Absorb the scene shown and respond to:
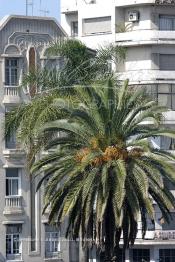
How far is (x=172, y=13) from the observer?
88.9m

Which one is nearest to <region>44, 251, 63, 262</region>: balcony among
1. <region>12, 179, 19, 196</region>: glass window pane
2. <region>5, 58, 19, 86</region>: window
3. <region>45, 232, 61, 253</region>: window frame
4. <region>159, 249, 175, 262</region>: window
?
<region>45, 232, 61, 253</region>: window frame

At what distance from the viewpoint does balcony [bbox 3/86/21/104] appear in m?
75.3

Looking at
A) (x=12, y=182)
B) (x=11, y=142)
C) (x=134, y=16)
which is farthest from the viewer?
(x=134, y=16)

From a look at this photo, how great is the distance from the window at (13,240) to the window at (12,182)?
176cm

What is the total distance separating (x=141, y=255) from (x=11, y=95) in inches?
693

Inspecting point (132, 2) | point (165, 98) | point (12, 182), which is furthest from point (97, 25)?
point (12, 182)

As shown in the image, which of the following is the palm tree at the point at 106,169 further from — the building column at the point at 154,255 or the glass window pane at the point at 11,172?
the building column at the point at 154,255

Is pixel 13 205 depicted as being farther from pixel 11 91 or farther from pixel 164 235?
pixel 164 235

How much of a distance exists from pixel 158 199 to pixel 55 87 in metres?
10.4

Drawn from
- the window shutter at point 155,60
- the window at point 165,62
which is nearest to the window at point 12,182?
the window shutter at point 155,60

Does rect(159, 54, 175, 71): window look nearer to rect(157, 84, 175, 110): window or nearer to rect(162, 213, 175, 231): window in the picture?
rect(157, 84, 175, 110): window

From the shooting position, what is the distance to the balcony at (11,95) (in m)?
75.3

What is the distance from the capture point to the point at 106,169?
208 ft

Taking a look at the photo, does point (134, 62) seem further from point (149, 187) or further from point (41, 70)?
point (149, 187)
